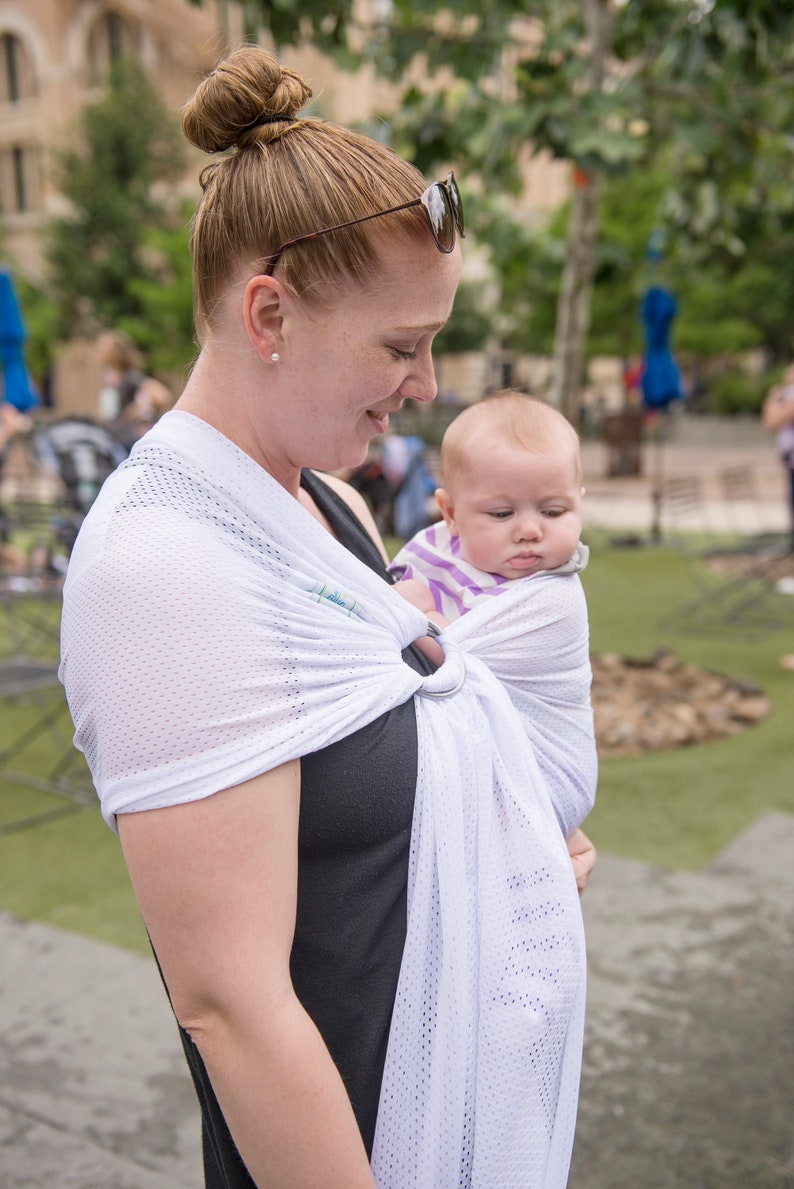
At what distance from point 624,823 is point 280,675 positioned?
385 cm

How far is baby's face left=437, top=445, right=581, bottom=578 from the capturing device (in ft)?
5.34

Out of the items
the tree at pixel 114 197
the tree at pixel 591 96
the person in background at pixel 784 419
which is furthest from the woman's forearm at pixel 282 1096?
the tree at pixel 114 197

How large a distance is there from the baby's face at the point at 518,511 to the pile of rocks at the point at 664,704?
4.12 m

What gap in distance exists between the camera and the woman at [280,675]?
3.46 ft

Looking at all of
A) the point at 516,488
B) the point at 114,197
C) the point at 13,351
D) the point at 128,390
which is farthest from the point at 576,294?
the point at 114,197

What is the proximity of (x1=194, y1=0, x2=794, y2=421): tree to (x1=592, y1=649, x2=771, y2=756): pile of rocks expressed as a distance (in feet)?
5.23

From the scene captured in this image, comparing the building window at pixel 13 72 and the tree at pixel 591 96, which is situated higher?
the building window at pixel 13 72

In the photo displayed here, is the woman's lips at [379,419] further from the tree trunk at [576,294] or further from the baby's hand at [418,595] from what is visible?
the tree trunk at [576,294]

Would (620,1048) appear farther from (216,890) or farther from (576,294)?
(576,294)

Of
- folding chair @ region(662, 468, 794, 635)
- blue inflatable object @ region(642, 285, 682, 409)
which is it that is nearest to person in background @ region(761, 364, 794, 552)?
folding chair @ region(662, 468, 794, 635)

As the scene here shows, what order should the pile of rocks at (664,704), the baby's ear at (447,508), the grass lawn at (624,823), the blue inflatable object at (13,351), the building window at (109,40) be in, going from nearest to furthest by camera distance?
1. the baby's ear at (447,508)
2. the grass lawn at (624,823)
3. the pile of rocks at (664,704)
4. the blue inflatable object at (13,351)
5. the building window at (109,40)

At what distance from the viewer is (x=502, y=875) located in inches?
51.7

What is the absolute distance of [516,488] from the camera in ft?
5.42

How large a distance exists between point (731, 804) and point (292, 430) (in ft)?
13.7
